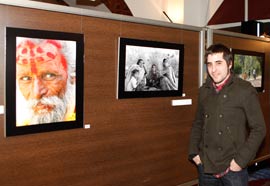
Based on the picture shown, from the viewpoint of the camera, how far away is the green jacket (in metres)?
2.28

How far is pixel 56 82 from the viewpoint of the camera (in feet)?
8.14

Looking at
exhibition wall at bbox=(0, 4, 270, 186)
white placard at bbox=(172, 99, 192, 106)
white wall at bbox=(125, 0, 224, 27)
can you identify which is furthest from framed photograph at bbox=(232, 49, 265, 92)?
white wall at bbox=(125, 0, 224, 27)

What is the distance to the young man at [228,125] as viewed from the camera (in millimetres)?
2289

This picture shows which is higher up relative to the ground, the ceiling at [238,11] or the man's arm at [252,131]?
the ceiling at [238,11]

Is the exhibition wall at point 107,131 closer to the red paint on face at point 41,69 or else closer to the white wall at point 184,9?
the red paint on face at point 41,69

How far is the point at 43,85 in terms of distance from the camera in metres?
2.41

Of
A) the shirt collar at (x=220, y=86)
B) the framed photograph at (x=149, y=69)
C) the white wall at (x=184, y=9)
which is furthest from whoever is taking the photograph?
the white wall at (x=184, y=9)

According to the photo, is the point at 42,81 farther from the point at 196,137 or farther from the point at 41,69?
the point at 196,137

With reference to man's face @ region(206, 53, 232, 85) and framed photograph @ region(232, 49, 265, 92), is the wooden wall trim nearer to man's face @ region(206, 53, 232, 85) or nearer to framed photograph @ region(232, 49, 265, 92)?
man's face @ region(206, 53, 232, 85)

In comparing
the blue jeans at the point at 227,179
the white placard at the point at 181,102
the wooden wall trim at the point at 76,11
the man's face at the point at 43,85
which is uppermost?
the wooden wall trim at the point at 76,11

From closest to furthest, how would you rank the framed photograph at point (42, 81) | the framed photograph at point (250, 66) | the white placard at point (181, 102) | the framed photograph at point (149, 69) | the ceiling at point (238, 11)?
the framed photograph at point (42, 81)
the framed photograph at point (149, 69)
the white placard at point (181, 102)
the framed photograph at point (250, 66)
the ceiling at point (238, 11)

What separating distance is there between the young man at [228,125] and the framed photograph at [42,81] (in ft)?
3.17

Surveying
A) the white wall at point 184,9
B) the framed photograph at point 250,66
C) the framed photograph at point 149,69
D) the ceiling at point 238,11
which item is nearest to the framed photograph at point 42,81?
the framed photograph at point 149,69

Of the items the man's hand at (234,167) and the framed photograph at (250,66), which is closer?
the man's hand at (234,167)
